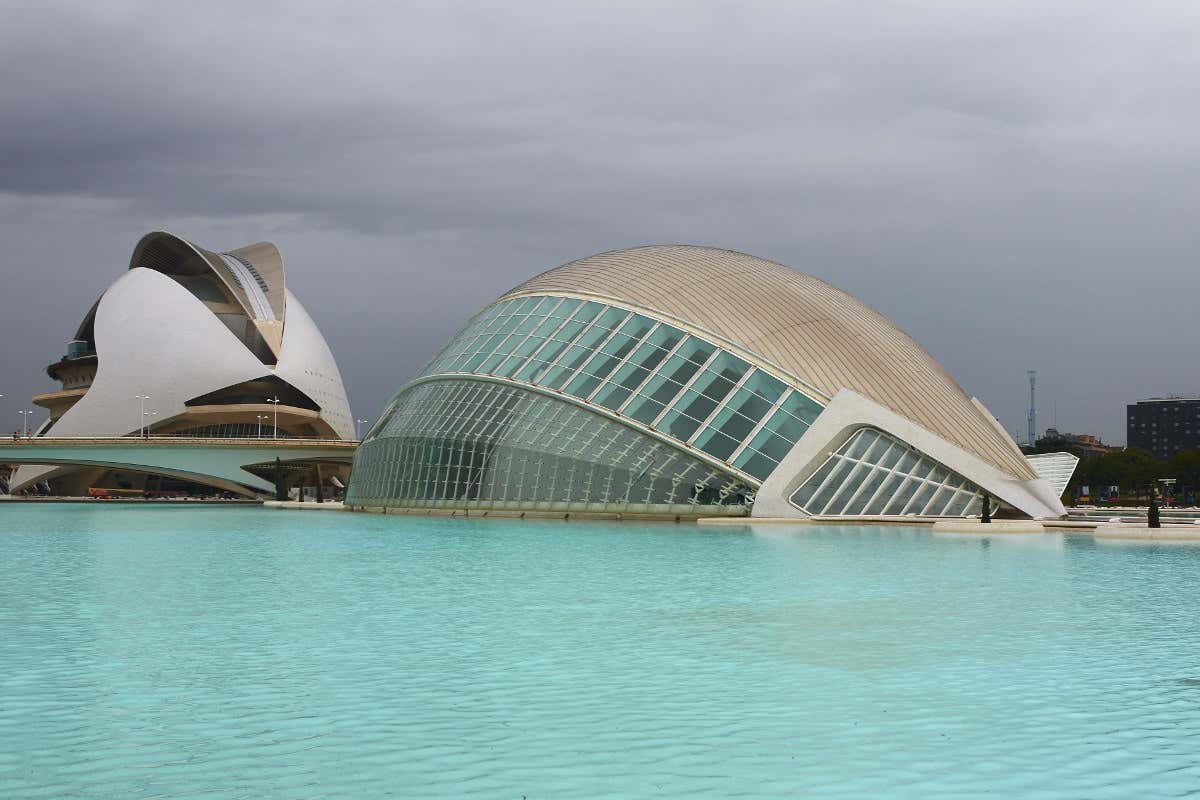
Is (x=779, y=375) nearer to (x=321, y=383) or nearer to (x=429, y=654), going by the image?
(x=429, y=654)

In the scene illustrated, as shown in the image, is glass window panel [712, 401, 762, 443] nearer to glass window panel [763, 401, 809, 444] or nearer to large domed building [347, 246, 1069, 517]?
large domed building [347, 246, 1069, 517]

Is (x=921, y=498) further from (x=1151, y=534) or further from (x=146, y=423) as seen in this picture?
(x=146, y=423)

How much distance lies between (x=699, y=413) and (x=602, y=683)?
24.3 meters

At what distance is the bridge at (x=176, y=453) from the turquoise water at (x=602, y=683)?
58.4m

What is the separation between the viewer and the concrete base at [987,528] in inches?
1125

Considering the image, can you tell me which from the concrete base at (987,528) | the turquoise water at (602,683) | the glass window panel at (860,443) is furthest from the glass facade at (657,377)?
the turquoise water at (602,683)

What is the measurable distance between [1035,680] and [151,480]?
101498mm

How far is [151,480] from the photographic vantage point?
337 feet

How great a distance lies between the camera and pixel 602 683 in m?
9.56

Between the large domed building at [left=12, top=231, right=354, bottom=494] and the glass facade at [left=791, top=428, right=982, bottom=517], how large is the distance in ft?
222

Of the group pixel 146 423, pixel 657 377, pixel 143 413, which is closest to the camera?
pixel 657 377

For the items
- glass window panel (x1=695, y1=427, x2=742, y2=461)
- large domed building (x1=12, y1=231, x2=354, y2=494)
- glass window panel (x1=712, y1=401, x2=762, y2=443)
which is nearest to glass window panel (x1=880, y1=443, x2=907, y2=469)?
glass window panel (x1=712, y1=401, x2=762, y2=443)

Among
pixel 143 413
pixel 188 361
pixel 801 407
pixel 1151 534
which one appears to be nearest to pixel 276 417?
pixel 188 361

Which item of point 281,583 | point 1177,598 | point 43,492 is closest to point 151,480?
point 43,492
